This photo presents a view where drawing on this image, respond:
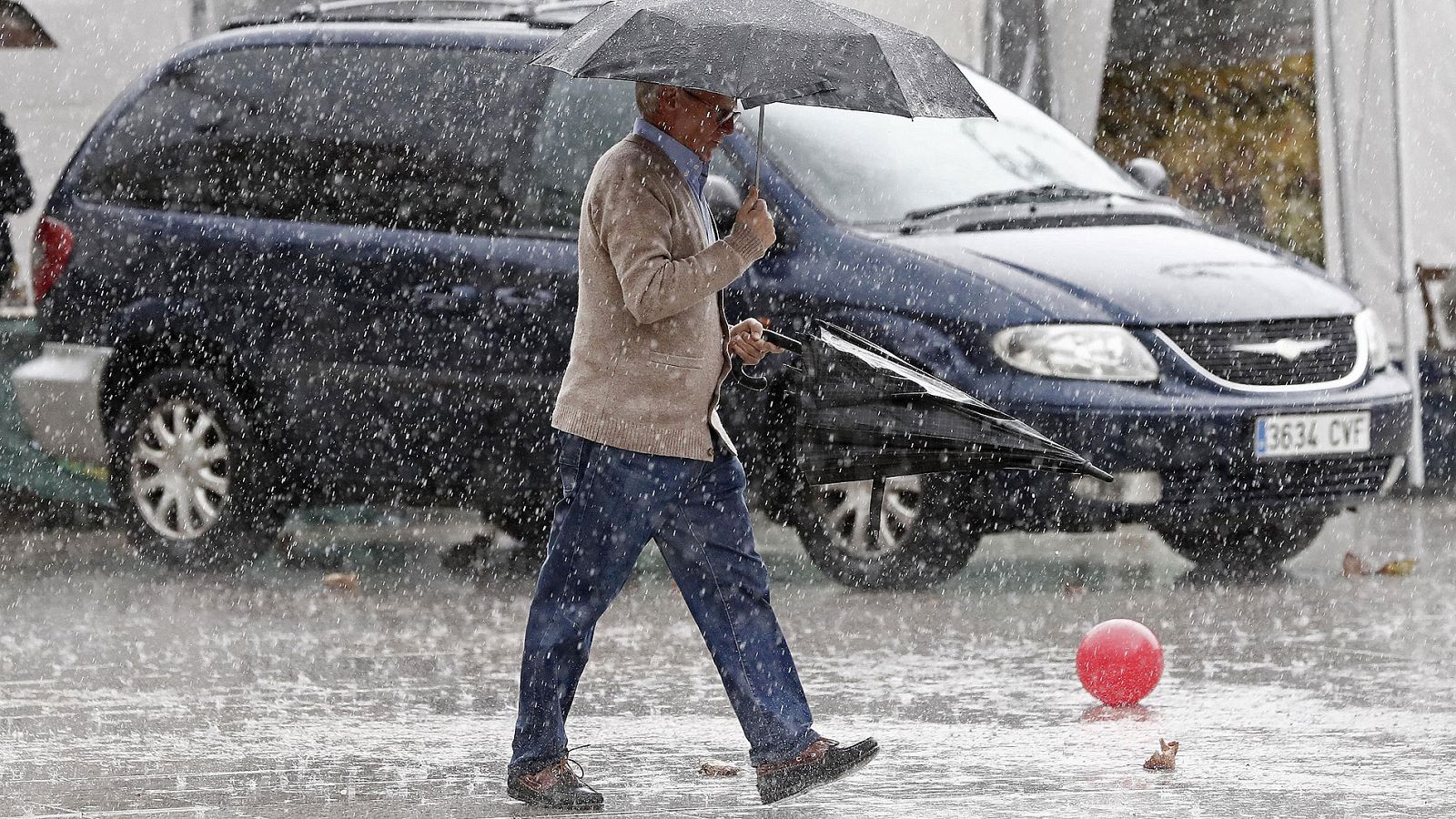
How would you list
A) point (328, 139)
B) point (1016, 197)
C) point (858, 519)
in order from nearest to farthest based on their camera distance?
point (858, 519) < point (1016, 197) < point (328, 139)

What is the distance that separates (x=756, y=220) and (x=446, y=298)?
4.18m

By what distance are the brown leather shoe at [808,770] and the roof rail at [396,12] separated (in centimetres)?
519

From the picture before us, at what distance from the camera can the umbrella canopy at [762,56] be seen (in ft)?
17.0

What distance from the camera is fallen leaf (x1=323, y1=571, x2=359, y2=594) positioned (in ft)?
30.7

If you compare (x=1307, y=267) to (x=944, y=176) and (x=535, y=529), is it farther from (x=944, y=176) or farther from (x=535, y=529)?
(x=535, y=529)

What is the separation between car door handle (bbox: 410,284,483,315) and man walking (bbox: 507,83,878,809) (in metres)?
3.84

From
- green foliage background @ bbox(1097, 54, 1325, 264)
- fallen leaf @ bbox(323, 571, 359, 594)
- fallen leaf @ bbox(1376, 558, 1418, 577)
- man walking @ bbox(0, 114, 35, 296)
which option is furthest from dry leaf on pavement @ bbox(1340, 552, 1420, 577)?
man walking @ bbox(0, 114, 35, 296)

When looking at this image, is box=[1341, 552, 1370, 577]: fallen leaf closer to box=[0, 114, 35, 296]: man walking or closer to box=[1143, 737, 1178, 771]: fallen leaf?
box=[1143, 737, 1178, 771]: fallen leaf

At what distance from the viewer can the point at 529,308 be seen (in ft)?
30.0

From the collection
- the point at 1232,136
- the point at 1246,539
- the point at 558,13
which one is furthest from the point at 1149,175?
the point at 1232,136

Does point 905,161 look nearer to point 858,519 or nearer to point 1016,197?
point 1016,197

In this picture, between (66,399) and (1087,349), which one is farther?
(66,399)

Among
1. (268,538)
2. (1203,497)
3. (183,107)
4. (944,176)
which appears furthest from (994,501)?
(183,107)

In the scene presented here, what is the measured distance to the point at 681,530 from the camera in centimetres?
543
